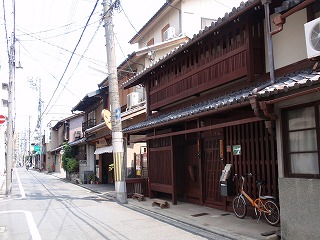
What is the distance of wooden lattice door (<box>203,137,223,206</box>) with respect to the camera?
38.1 ft

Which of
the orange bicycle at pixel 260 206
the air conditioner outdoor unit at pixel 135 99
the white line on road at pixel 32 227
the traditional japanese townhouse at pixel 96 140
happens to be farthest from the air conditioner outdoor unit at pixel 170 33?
the white line on road at pixel 32 227

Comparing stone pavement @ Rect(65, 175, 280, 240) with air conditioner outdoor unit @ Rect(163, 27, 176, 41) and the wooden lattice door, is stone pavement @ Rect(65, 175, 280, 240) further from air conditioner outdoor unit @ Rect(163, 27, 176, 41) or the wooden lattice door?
air conditioner outdoor unit @ Rect(163, 27, 176, 41)

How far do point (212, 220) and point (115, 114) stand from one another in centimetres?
690

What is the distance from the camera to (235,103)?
7.72 m

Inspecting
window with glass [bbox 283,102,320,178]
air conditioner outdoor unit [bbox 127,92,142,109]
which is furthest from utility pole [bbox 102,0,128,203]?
window with glass [bbox 283,102,320,178]

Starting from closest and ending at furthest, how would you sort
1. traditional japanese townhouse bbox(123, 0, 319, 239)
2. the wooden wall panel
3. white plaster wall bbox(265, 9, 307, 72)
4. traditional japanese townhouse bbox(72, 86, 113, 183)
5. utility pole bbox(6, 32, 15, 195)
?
traditional japanese townhouse bbox(123, 0, 319, 239), white plaster wall bbox(265, 9, 307, 72), the wooden wall panel, utility pole bbox(6, 32, 15, 195), traditional japanese townhouse bbox(72, 86, 113, 183)

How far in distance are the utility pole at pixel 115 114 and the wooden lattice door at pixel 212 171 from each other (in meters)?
4.18

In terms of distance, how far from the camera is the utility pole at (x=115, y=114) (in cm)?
1495

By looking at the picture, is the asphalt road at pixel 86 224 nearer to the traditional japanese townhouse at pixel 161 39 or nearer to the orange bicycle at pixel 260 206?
the orange bicycle at pixel 260 206

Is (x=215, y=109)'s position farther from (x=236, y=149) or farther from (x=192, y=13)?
(x=192, y=13)

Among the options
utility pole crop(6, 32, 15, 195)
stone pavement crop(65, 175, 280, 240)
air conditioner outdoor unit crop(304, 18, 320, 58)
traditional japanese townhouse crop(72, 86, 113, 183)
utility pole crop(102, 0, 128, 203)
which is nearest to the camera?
air conditioner outdoor unit crop(304, 18, 320, 58)

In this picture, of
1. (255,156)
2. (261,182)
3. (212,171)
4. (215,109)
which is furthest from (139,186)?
(215,109)

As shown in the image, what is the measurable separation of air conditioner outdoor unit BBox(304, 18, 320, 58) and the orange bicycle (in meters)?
3.87

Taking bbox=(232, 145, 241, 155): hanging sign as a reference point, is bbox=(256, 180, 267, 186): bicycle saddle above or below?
below
